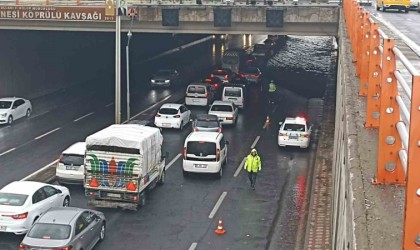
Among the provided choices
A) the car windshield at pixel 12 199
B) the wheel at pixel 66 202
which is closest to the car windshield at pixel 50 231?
the car windshield at pixel 12 199

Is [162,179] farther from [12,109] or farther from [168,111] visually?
[12,109]

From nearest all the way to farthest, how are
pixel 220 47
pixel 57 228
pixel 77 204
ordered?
pixel 57 228 → pixel 77 204 → pixel 220 47

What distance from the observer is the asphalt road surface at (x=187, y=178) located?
20328 mm

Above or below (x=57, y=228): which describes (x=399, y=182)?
above

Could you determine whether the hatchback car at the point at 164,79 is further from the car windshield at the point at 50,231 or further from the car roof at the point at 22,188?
the car windshield at the point at 50,231

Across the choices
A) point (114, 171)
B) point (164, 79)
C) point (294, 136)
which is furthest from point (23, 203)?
point (164, 79)

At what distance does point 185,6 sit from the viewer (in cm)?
4181

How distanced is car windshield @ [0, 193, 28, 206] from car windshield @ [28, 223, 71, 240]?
101 inches

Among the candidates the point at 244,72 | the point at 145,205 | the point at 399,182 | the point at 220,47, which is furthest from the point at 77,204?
the point at 220,47

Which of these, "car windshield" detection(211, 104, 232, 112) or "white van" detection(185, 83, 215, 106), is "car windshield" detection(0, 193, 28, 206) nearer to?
"car windshield" detection(211, 104, 232, 112)

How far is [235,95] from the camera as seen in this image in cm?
4538

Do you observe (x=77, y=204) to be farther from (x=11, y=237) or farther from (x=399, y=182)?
(x=399, y=182)

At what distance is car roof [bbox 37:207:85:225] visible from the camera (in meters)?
17.9

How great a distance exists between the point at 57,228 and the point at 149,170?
6.51 meters
